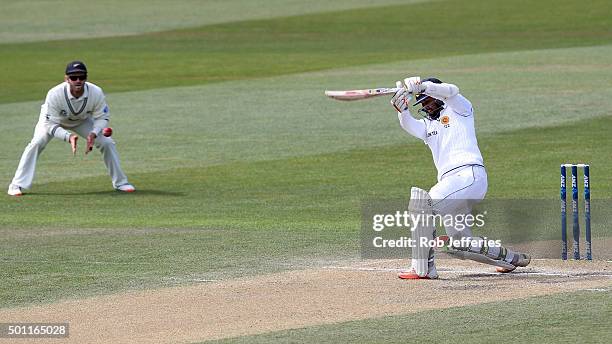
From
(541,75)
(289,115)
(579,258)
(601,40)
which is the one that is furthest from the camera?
(601,40)

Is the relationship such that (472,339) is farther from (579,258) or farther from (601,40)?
(601,40)

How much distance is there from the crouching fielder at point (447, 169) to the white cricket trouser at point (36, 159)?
343 inches

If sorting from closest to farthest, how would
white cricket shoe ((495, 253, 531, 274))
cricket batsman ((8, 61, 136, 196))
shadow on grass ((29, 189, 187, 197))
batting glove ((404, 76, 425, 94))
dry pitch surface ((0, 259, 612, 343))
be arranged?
dry pitch surface ((0, 259, 612, 343)) < batting glove ((404, 76, 425, 94)) < white cricket shoe ((495, 253, 531, 274)) < cricket batsman ((8, 61, 136, 196)) < shadow on grass ((29, 189, 187, 197))

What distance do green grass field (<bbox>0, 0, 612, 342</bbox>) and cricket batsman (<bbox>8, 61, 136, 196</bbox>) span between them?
0.59 m

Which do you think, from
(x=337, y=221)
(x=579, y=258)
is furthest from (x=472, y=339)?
(x=337, y=221)

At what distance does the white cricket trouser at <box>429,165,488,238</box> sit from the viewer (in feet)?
43.0

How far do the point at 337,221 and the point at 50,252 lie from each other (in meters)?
3.98

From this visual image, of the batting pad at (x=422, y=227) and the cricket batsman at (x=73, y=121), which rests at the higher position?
the cricket batsman at (x=73, y=121)

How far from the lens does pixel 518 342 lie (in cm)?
1042

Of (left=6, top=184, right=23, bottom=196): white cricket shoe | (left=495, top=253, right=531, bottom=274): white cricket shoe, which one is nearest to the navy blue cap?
(left=6, top=184, right=23, bottom=196): white cricket shoe

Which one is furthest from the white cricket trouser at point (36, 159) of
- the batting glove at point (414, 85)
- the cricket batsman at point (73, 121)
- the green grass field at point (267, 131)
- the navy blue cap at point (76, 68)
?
the batting glove at point (414, 85)

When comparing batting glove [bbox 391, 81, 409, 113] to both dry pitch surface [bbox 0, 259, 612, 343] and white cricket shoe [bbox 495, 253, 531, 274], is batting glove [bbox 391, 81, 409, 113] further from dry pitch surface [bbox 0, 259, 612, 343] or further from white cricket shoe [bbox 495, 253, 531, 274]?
white cricket shoe [bbox 495, 253, 531, 274]

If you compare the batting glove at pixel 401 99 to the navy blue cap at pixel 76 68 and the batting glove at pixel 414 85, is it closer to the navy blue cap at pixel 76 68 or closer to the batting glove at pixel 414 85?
the batting glove at pixel 414 85

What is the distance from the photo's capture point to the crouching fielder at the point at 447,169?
42.9ft
